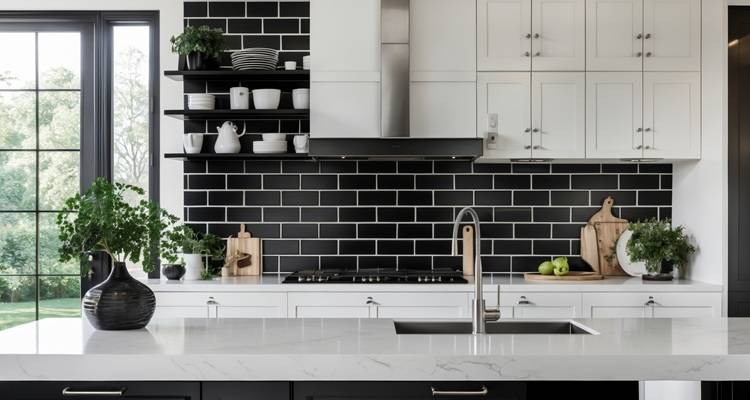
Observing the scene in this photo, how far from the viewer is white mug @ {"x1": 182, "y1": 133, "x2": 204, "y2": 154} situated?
450 centimetres

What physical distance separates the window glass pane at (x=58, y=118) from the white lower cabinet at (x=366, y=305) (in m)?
1.98

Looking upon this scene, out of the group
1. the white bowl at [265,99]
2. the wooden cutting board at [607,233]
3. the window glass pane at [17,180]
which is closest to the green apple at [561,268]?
the wooden cutting board at [607,233]

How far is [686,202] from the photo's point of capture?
4.61 metres

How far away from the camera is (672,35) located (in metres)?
4.38

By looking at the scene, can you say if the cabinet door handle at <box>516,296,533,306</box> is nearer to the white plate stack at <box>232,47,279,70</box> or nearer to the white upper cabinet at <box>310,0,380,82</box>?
the white upper cabinet at <box>310,0,380,82</box>

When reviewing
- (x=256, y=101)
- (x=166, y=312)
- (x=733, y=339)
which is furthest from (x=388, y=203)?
(x=733, y=339)

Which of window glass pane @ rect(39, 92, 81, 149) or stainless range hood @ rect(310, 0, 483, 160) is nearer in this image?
stainless range hood @ rect(310, 0, 483, 160)

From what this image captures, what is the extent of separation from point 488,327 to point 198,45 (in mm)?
2698

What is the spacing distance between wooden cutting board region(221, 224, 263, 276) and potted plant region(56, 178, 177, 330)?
2251mm

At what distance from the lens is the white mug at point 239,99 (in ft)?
14.7

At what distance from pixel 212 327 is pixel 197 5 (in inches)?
115

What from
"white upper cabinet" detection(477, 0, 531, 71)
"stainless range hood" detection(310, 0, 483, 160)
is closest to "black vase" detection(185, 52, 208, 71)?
"stainless range hood" detection(310, 0, 483, 160)

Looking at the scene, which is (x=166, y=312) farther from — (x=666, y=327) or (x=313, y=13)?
(x=666, y=327)

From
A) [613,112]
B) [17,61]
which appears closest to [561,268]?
[613,112]
